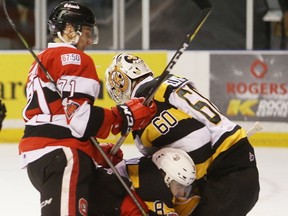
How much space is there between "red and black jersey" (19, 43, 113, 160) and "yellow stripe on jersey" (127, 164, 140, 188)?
0.22 m

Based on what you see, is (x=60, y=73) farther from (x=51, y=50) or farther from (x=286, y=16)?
(x=286, y=16)

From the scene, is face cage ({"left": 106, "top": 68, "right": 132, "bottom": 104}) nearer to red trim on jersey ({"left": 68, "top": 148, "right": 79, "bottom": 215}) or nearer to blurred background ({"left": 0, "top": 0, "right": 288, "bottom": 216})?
red trim on jersey ({"left": 68, "top": 148, "right": 79, "bottom": 215})

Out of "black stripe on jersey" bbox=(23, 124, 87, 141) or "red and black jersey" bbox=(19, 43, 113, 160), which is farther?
"black stripe on jersey" bbox=(23, 124, 87, 141)

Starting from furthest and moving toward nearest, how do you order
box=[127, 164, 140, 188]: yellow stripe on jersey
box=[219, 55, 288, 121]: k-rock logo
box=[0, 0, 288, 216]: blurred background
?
box=[219, 55, 288, 121]: k-rock logo < box=[0, 0, 288, 216]: blurred background < box=[127, 164, 140, 188]: yellow stripe on jersey

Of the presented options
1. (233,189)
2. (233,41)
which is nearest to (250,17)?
(233,41)

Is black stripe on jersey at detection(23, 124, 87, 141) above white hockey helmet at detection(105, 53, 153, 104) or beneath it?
beneath

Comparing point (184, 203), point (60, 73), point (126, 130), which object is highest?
point (60, 73)

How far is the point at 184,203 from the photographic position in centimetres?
259

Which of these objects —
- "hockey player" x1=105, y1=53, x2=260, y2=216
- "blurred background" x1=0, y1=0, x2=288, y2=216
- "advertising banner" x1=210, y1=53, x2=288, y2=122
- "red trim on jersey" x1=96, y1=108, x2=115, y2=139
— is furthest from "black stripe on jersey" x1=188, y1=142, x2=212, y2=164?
"advertising banner" x1=210, y1=53, x2=288, y2=122

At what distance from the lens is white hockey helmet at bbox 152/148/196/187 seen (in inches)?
95.5

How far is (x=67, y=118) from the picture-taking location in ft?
7.46

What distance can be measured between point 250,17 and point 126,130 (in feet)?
13.7

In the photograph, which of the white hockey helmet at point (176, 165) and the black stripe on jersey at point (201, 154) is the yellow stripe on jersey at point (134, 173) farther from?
the black stripe on jersey at point (201, 154)

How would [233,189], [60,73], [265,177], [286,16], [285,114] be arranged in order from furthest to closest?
1. [286,16]
2. [285,114]
3. [265,177]
4. [233,189]
5. [60,73]
